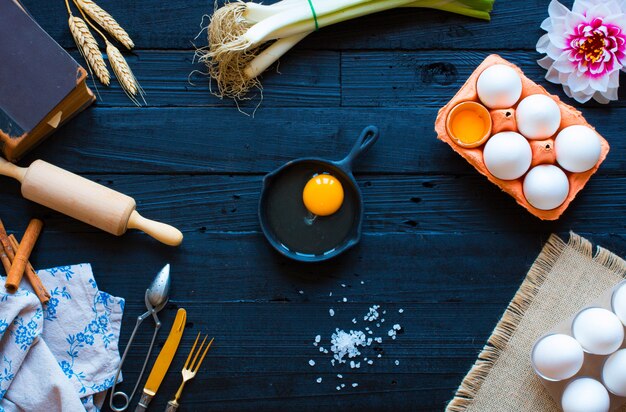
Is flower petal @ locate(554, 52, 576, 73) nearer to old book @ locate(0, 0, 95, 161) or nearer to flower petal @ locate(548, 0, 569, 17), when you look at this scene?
flower petal @ locate(548, 0, 569, 17)

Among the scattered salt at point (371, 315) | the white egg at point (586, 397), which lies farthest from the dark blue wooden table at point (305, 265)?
the white egg at point (586, 397)

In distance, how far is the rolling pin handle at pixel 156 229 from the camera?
153 cm

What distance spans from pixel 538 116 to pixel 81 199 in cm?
104

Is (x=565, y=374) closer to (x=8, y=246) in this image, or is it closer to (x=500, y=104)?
(x=500, y=104)

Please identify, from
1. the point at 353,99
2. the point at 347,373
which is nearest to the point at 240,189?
the point at 353,99

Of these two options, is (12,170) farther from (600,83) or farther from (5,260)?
(600,83)

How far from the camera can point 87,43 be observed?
159 centimetres

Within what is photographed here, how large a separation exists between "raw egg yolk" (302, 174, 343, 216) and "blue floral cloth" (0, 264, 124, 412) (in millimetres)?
509

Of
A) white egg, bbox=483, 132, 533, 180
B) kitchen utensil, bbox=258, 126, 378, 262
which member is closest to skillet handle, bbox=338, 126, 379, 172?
kitchen utensil, bbox=258, 126, 378, 262

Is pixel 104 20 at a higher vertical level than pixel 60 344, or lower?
higher

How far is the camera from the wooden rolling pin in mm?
1502

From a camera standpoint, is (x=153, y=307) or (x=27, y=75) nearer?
(x=27, y=75)

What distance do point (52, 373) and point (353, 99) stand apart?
0.94 metres

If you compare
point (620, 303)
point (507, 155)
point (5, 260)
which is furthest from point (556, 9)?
point (5, 260)
